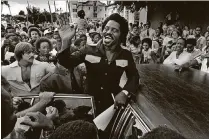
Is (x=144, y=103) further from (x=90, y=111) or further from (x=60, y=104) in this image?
(x=60, y=104)

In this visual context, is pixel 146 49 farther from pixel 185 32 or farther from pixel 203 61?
pixel 203 61

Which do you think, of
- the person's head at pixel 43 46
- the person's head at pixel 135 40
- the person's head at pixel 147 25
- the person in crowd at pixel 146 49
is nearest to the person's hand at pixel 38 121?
the person's head at pixel 43 46

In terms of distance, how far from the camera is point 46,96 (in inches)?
64.6

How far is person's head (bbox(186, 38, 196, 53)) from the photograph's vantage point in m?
2.56

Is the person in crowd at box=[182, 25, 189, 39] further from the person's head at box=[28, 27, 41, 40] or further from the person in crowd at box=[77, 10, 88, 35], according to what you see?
the person's head at box=[28, 27, 41, 40]

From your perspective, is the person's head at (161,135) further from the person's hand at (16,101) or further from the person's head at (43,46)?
the person's head at (43,46)

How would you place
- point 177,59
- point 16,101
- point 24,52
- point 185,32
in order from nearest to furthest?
point 16,101
point 24,52
point 177,59
point 185,32

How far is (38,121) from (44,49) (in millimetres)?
527

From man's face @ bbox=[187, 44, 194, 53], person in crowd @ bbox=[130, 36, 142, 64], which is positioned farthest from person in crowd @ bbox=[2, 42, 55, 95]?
man's face @ bbox=[187, 44, 194, 53]

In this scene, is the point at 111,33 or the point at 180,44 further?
the point at 180,44

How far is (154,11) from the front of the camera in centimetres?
209

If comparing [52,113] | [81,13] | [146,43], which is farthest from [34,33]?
[146,43]

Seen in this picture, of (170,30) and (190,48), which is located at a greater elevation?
(170,30)

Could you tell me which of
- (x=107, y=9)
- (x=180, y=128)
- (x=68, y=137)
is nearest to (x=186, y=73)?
(x=107, y=9)
